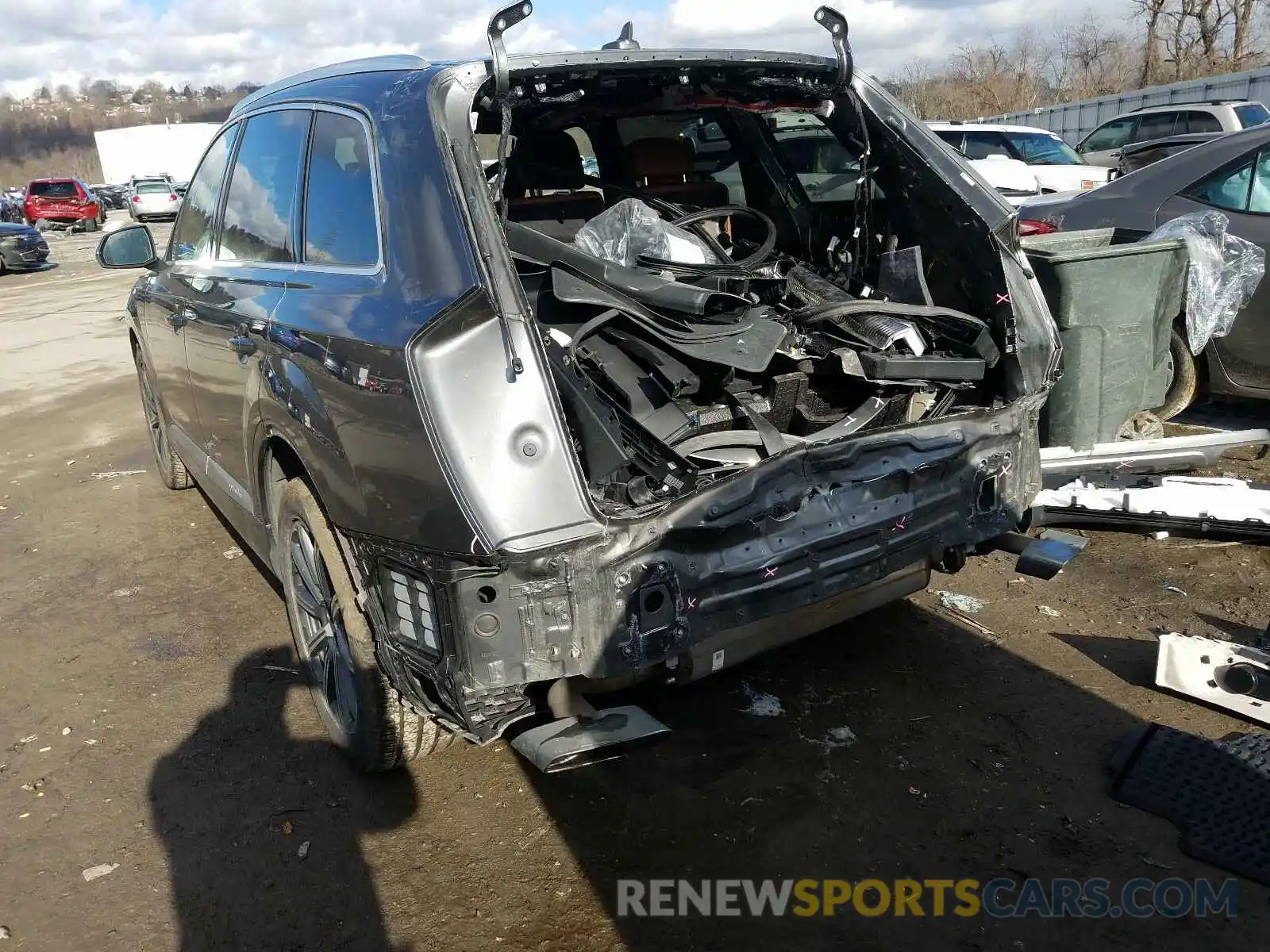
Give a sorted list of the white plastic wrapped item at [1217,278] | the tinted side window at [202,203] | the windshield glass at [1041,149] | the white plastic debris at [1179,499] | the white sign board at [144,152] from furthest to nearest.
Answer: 1. the white sign board at [144,152]
2. the windshield glass at [1041,149]
3. the white plastic wrapped item at [1217,278]
4. the white plastic debris at [1179,499]
5. the tinted side window at [202,203]

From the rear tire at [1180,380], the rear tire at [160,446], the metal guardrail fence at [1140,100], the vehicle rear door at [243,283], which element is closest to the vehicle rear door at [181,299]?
the vehicle rear door at [243,283]

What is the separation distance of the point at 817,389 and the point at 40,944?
8.65 ft

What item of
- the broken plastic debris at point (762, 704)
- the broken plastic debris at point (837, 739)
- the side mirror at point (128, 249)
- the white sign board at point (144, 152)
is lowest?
the broken plastic debris at point (837, 739)

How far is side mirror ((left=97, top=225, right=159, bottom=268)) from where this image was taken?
14.4 feet

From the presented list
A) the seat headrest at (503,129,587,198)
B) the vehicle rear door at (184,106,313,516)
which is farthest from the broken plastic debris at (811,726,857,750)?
the seat headrest at (503,129,587,198)

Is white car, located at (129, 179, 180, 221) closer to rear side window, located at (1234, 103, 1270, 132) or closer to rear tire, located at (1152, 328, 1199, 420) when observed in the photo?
rear side window, located at (1234, 103, 1270, 132)

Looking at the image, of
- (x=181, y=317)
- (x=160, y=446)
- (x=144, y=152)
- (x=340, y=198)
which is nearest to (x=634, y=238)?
(x=340, y=198)

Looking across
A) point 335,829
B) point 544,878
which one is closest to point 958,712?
point 544,878

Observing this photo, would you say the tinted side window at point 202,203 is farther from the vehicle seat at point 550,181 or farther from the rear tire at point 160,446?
the rear tire at point 160,446

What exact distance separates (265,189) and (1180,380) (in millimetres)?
4667

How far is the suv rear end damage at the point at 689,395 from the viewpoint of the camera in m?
2.20

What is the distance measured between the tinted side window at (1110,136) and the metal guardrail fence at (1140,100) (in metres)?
3.33

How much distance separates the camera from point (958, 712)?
3135mm

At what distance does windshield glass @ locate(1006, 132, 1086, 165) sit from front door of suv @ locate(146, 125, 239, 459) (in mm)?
11476
